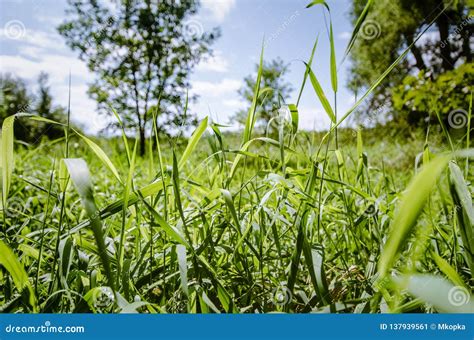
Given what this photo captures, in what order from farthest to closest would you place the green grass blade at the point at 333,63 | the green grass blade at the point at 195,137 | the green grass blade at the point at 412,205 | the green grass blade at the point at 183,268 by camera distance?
the green grass blade at the point at 195,137, the green grass blade at the point at 333,63, the green grass blade at the point at 183,268, the green grass blade at the point at 412,205

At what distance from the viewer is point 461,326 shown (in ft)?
2.21

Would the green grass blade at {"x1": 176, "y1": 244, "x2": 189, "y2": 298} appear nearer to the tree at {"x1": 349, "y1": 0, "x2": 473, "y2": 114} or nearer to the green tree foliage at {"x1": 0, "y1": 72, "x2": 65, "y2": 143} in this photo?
the green tree foliage at {"x1": 0, "y1": 72, "x2": 65, "y2": 143}

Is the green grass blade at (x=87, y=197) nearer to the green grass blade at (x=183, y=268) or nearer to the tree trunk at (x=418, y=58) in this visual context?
the green grass blade at (x=183, y=268)

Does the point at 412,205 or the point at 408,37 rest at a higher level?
the point at 408,37

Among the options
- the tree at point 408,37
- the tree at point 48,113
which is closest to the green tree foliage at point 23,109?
the tree at point 48,113

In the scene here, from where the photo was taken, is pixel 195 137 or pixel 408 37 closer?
pixel 195 137

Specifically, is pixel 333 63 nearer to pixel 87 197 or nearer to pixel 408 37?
pixel 87 197

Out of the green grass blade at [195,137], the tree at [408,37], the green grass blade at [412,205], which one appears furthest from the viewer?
the tree at [408,37]

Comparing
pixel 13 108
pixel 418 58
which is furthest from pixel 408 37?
pixel 13 108

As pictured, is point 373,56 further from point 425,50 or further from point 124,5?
point 124,5

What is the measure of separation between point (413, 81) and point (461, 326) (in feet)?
14.5

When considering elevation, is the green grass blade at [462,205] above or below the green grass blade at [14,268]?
above

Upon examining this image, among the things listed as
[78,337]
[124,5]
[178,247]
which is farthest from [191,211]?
[124,5]

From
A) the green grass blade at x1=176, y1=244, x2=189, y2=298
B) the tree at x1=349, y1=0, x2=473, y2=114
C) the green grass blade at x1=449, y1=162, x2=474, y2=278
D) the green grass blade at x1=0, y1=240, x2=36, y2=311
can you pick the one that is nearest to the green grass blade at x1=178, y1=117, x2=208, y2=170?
the green grass blade at x1=176, y1=244, x2=189, y2=298
